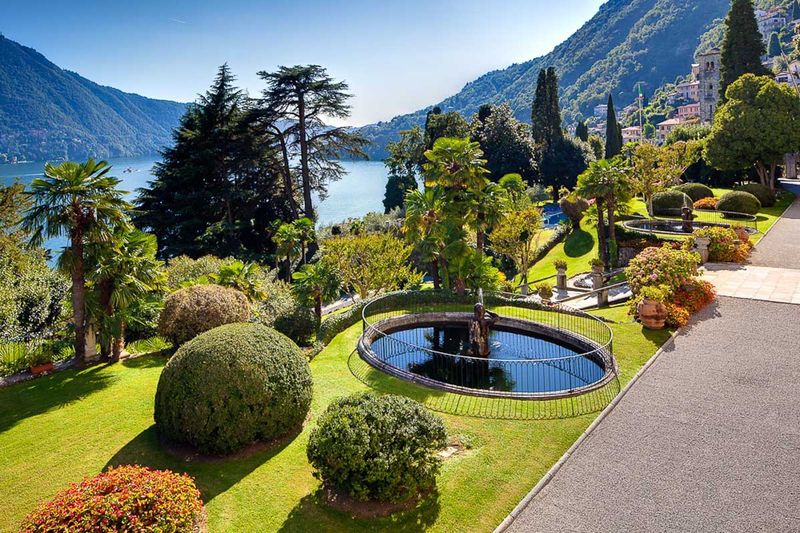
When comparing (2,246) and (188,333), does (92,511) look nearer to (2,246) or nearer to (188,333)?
(188,333)

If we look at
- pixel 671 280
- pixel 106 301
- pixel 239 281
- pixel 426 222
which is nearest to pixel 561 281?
pixel 426 222

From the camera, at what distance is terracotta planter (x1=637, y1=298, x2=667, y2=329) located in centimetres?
1480

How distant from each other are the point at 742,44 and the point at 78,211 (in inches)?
2012

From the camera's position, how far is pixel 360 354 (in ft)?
49.7

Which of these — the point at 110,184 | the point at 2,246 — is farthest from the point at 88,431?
the point at 2,246

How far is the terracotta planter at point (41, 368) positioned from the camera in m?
13.7

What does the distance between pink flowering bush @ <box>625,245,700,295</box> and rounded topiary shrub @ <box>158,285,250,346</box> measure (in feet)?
44.0

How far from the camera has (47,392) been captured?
12.4 m

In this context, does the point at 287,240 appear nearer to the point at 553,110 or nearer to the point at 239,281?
the point at 239,281

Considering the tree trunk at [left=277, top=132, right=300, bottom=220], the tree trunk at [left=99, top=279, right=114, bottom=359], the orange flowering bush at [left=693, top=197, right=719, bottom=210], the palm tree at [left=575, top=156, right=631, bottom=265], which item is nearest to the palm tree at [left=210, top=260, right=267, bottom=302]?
the tree trunk at [left=99, top=279, right=114, bottom=359]

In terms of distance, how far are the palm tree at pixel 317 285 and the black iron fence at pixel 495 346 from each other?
5.43ft

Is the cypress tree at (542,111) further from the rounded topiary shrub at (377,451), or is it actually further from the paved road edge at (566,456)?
the rounded topiary shrub at (377,451)

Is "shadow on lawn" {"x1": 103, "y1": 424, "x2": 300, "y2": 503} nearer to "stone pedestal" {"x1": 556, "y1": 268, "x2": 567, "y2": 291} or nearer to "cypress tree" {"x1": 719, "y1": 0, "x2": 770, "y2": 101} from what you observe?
"stone pedestal" {"x1": 556, "y1": 268, "x2": 567, "y2": 291}

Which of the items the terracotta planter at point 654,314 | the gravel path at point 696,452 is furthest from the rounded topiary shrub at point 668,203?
the gravel path at point 696,452
